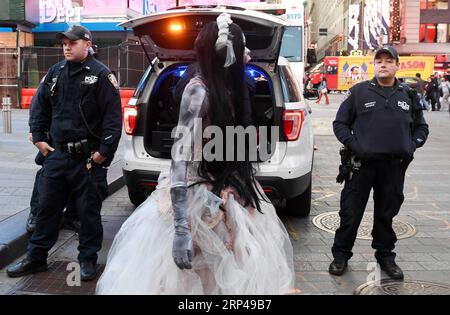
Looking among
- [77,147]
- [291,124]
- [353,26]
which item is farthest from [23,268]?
[353,26]

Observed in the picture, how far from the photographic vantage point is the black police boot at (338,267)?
14.1 ft

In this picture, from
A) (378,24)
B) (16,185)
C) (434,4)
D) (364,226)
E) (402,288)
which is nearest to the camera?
(402,288)

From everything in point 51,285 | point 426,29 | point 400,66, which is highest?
point 426,29

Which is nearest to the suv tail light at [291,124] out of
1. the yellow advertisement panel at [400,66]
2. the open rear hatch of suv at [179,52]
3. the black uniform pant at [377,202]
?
the open rear hatch of suv at [179,52]

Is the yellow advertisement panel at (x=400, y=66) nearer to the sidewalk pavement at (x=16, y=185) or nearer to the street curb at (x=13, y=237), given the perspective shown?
the sidewalk pavement at (x=16, y=185)

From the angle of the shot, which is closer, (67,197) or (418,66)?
(67,197)

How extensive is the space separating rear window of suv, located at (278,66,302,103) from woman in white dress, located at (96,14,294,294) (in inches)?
93.1

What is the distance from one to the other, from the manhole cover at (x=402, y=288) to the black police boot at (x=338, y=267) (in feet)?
0.95

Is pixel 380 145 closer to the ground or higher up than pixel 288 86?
closer to the ground

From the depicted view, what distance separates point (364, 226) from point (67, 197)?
327 cm

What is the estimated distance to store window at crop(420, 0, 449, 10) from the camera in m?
54.1

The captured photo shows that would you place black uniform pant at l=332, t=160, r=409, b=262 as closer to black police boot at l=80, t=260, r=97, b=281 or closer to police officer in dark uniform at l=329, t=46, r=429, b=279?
police officer in dark uniform at l=329, t=46, r=429, b=279

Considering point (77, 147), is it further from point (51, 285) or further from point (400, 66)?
point (400, 66)

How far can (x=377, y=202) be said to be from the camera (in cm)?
436
